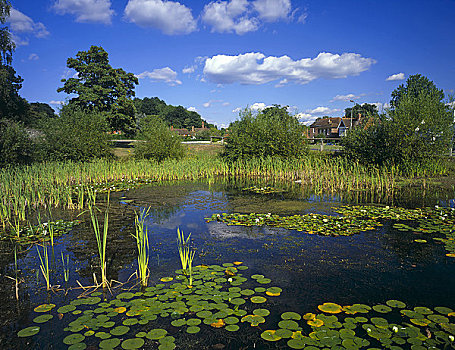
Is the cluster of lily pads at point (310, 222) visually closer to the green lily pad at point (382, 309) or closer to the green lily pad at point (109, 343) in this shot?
the green lily pad at point (382, 309)

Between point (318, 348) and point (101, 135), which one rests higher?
point (101, 135)

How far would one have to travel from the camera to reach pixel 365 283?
438cm

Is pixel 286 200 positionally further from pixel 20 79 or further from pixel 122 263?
pixel 20 79

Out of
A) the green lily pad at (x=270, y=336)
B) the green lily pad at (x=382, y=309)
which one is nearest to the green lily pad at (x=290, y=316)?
the green lily pad at (x=270, y=336)

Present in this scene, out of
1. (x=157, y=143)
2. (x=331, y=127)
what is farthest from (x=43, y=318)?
(x=331, y=127)

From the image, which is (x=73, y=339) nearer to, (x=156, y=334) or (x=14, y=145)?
(x=156, y=334)

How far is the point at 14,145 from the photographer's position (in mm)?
16234

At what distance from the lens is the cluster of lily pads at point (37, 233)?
20.9 feet

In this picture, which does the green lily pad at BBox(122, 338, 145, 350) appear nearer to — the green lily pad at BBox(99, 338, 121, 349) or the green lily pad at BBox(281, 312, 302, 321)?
the green lily pad at BBox(99, 338, 121, 349)

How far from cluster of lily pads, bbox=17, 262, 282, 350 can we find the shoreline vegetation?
6.09m

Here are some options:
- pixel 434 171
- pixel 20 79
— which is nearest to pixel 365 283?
pixel 434 171

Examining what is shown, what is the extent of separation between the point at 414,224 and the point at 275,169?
9691mm

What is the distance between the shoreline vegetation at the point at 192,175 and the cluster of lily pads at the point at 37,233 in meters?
1.97

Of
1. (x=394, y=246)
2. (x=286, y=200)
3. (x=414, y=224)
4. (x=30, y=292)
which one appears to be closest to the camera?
(x=30, y=292)
